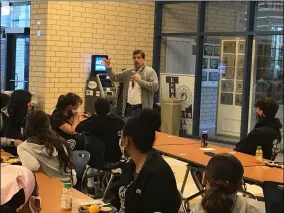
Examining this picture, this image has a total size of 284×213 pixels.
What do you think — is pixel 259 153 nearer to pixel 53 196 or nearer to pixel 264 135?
pixel 264 135

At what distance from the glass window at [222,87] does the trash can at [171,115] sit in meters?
0.45

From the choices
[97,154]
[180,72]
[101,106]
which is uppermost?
[180,72]

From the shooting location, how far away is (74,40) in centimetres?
718

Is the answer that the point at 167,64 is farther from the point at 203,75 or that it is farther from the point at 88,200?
the point at 88,200

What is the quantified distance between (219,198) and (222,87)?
20.6 feet

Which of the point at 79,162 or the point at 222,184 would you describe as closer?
the point at 222,184

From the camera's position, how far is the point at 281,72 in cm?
717

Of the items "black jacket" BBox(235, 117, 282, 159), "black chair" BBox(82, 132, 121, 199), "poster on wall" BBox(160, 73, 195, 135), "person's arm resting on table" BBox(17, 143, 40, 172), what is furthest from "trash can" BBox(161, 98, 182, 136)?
"person's arm resting on table" BBox(17, 143, 40, 172)

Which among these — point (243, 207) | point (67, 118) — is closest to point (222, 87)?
point (67, 118)

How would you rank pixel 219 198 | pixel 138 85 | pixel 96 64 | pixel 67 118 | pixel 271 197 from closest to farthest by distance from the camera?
pixel 219 198 < pixel 271 197 < pixel 67 118 < pixel 138 85 < pixel 96 64

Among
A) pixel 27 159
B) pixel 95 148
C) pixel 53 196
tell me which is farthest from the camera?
pixel 95 148

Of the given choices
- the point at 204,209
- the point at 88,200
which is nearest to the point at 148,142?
the point at 88,200

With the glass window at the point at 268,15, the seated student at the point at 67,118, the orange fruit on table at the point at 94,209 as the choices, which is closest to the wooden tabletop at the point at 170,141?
the seated student at the point at 67,118

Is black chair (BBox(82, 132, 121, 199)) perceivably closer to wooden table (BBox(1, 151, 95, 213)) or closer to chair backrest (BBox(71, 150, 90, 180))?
chair backrest (BBox(71, 150, 90, 180))
